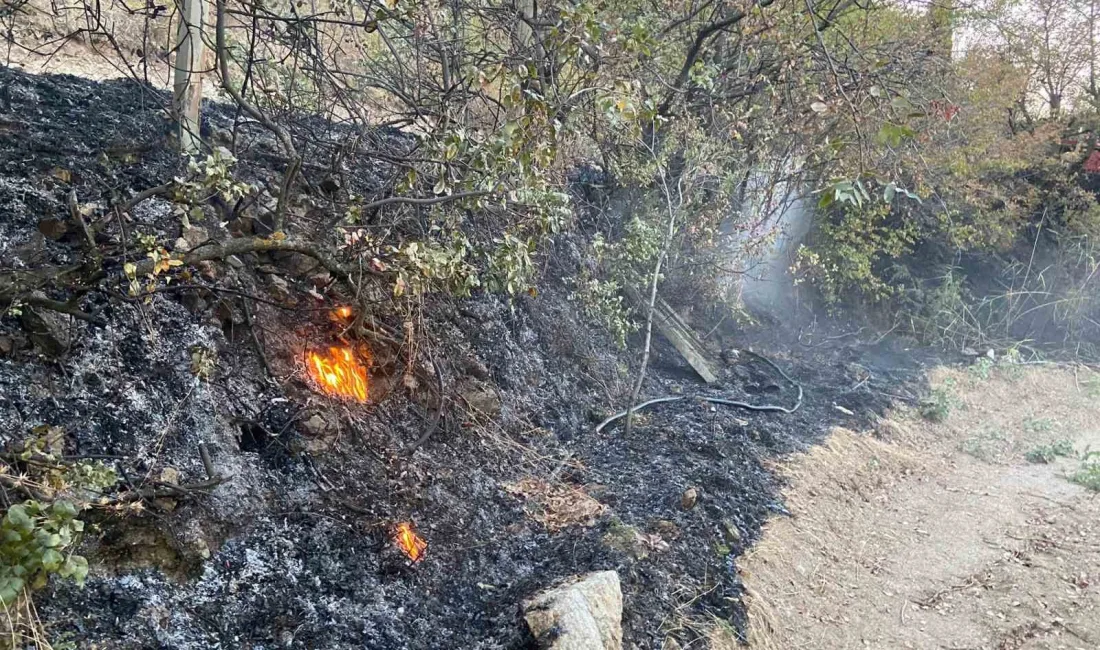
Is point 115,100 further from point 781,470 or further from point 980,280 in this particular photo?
point 980,280

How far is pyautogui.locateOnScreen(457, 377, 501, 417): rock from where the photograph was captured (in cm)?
433

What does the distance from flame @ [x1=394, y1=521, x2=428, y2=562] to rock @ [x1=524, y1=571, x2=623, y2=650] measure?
58 centimetres

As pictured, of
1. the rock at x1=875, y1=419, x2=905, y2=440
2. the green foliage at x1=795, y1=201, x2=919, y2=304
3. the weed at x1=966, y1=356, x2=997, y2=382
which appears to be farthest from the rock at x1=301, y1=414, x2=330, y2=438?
the weed at x1=966, y1=356, x2=997, y2=382

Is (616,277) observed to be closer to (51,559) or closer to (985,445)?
(985,445)

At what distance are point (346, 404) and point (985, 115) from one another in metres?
9.08

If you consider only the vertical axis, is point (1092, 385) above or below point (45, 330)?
below

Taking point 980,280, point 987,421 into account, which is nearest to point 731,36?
point 987,421

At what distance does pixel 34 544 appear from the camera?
175cm

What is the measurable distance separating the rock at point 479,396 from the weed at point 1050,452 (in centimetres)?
555

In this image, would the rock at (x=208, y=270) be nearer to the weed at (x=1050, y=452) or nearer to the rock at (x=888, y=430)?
the rock at (x=888, y=430)

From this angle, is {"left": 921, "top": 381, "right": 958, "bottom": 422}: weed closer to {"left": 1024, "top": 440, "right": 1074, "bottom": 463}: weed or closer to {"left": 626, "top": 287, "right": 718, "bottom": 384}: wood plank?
{"left": 1024, "top": 440, "right": 1074, "bottom": 463}: weed

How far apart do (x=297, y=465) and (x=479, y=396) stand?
145cm

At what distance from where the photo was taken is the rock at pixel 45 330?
2.59m

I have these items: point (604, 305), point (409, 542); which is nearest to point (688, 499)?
point (409, 542)
